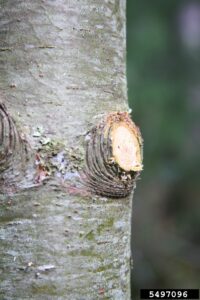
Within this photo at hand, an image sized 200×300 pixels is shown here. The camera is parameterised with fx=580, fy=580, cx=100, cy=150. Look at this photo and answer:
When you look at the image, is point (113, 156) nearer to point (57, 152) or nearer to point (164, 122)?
point (57, 152)

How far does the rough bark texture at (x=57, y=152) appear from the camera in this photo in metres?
0.70

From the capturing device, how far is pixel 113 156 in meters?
0.73

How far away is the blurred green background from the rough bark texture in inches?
79.0

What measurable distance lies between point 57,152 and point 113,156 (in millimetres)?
74

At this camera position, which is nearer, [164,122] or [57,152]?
[57,152]

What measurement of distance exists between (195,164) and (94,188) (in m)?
2.84

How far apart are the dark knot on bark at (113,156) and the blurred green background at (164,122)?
200 centimetres

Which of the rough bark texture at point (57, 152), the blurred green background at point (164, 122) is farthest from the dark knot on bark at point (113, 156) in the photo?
the blurred green background at point (164, 122)

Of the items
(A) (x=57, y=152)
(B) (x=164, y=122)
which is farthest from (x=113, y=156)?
(B) (x=164, y=122)

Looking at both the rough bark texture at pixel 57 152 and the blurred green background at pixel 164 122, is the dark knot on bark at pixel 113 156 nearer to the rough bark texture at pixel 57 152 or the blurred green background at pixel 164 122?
the rough bark texture at pixel 57 152

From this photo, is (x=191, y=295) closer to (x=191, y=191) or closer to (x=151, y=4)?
(x=151, y=4)

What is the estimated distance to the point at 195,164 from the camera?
3.50 metres

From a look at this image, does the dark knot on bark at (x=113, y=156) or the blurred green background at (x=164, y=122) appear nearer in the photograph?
the dark knot on bark at (x=113, y=156)

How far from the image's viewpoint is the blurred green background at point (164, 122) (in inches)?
111
